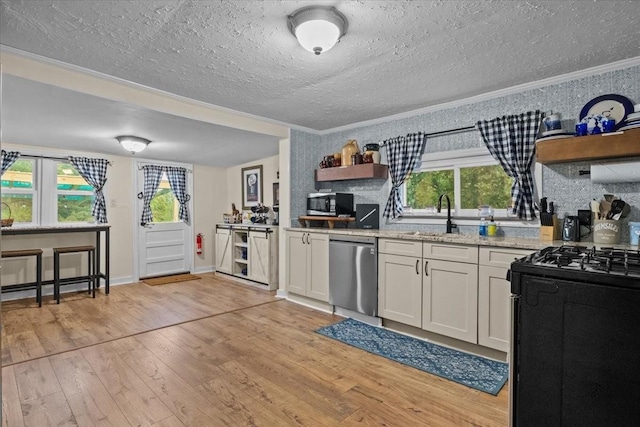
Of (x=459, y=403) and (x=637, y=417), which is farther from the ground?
(x=637, y=417)

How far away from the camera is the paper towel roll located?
92.1 inches

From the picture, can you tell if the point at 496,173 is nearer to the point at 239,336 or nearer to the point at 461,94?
the point at 461,94

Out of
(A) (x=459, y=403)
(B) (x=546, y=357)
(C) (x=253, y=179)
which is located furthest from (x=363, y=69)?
(C) (x=253, y=179)

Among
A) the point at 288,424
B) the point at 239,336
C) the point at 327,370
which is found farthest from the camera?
the point at 239,336

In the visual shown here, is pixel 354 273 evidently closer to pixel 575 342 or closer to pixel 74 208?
pixel 575 342

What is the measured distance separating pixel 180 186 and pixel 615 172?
5.97 meters

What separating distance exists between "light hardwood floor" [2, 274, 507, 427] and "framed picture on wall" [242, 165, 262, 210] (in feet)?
8.92

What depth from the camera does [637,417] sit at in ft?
4.23

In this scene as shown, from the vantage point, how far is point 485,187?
10.7 ft

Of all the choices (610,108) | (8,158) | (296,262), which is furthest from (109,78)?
(610,108)

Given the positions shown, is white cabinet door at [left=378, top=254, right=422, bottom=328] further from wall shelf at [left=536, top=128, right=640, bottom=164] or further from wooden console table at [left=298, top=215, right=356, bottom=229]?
wall shelf at [left=536, top=128, right=640, bottom=164]

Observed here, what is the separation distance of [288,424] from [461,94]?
3090 millimetres

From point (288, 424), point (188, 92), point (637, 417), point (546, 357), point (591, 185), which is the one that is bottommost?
point (288, 424)

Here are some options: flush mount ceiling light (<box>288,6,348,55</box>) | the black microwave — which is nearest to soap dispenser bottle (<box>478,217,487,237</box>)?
the black microwave
